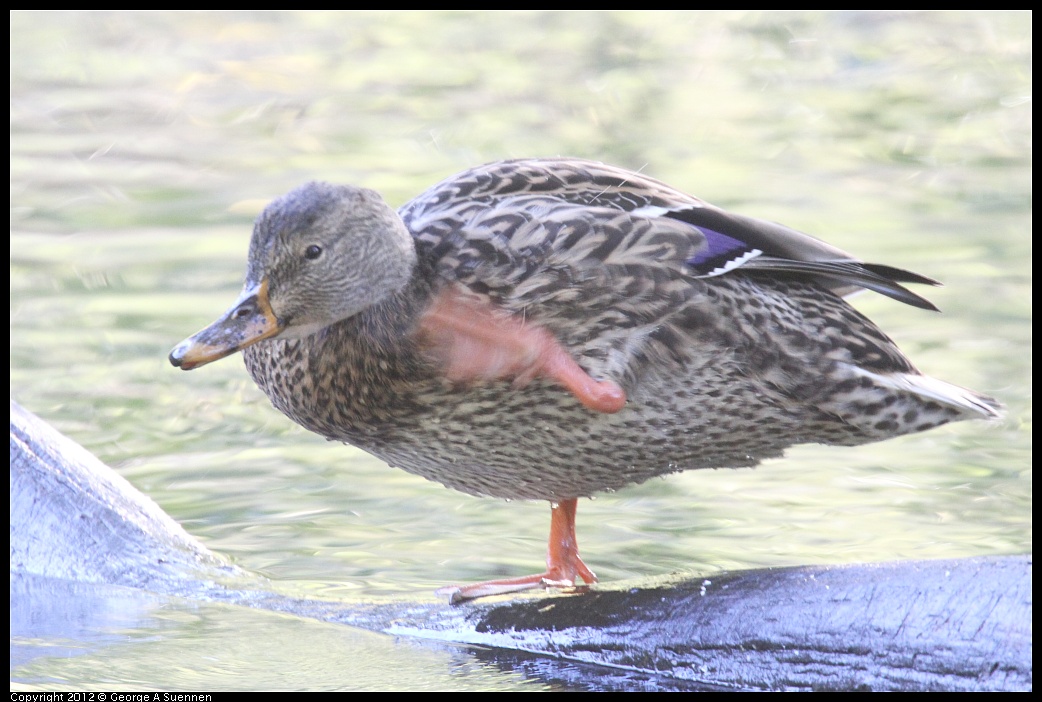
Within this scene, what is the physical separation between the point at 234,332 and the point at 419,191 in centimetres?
566

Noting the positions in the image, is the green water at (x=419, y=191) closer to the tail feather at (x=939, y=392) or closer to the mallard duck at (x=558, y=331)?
the mallard duck at (x=558, y=331)

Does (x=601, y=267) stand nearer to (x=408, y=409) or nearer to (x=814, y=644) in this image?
(x=408, y=409)

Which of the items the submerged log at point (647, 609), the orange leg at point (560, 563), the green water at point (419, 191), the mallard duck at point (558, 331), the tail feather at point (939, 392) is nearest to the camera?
the submerged log at point (647, 609)

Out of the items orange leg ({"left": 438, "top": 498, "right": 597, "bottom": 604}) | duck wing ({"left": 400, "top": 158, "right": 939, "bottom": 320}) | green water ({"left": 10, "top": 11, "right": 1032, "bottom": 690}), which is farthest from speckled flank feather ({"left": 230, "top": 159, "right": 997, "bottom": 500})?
green water ({"left": 10, "top": 11, "right": 1032, "bottom": 690})

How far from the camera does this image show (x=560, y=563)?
531 cm

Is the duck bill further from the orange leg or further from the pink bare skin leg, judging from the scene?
the orange leg

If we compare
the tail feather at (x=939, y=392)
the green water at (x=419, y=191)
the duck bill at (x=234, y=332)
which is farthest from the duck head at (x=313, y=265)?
the tail feather at (x=939, y=392)

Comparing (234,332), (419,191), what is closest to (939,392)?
(234,332)

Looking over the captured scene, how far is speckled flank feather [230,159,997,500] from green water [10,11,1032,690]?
0.69 meters

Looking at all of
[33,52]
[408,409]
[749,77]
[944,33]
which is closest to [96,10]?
[33,52]

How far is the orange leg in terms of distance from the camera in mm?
5117

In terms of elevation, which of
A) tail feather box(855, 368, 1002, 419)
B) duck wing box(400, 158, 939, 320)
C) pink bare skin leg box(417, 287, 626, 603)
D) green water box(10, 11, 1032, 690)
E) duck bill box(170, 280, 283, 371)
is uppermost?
duck wing box(400, 158, 939, 320)

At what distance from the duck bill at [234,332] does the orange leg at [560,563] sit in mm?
1146

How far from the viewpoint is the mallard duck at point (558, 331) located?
452 cm
